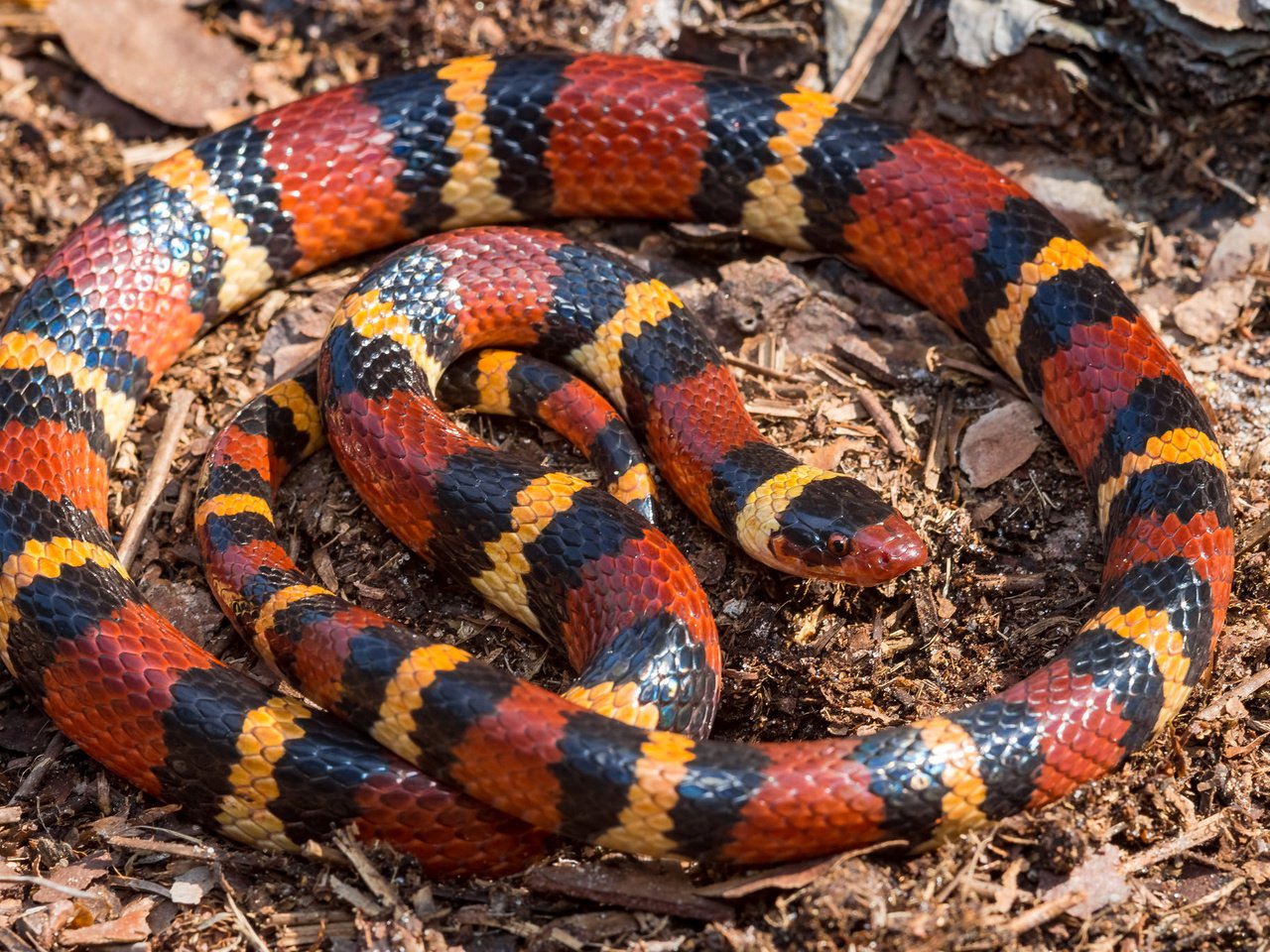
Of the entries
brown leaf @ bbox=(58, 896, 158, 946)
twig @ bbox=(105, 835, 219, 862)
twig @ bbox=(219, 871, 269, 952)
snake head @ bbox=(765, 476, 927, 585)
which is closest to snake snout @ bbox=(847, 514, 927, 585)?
snake head @ bbox=(765, 476, 927, 585)

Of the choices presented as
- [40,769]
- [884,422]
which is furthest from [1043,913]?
[40,769]

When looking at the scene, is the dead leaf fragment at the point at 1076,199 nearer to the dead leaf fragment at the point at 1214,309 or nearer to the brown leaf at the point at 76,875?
the dead leaf fragment at the point at 1214,309

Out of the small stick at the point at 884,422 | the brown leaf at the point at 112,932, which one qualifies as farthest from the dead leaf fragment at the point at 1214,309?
the brown leaf at the point at 112,932

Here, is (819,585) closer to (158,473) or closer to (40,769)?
(158,473)

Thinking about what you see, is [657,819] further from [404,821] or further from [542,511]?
[542,511]

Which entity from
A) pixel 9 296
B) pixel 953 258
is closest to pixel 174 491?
pixel 9 296

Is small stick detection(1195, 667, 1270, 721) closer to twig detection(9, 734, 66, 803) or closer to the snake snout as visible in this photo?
the snake snout

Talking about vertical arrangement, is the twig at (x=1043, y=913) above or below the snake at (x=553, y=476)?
below
